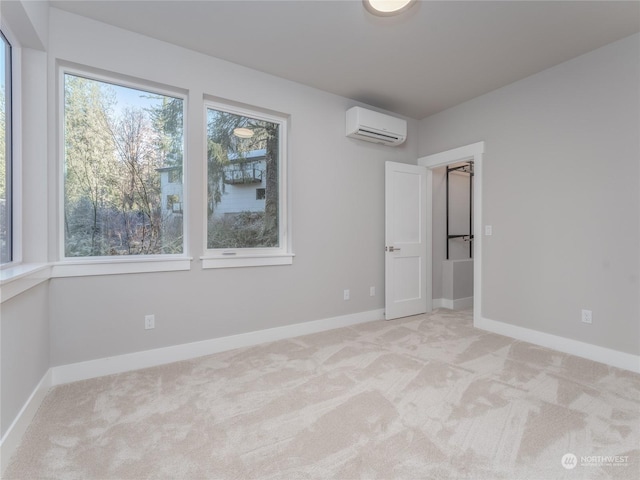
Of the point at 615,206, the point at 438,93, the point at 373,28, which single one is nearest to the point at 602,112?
the point at 615,206

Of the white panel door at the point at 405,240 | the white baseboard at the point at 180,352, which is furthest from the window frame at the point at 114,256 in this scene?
the white panel door at the point at 405,240

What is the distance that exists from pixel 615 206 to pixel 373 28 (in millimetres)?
2420

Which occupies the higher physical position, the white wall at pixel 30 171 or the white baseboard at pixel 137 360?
the white wall at pixel 30 171

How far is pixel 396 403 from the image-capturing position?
78.9 inches

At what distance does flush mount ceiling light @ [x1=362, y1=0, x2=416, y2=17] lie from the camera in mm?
2049

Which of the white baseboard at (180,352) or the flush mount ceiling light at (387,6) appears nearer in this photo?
the flush mount ceiling light at (387,6)

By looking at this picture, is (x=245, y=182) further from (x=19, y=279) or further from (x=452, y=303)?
(x=452, y=303)

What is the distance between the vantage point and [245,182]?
A: 3.18 m

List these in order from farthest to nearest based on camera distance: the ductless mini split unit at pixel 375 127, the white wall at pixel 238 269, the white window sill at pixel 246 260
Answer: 1. the ductless mini split unit at pixel 375 127
2. the white window sill at pixel 246 260
3. the white wall at pixel 238 269

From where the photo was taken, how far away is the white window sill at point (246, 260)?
2.88m

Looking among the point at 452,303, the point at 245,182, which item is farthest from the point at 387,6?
the point at 452,303

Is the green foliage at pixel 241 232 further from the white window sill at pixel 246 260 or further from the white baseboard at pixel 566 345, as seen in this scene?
the white baseboard at pixel 566 345

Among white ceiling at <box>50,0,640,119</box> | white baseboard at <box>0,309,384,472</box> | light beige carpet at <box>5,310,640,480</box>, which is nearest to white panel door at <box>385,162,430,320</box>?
white baseboard at <box>0,309,384,472</box>

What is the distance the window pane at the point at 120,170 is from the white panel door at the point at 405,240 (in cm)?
240
